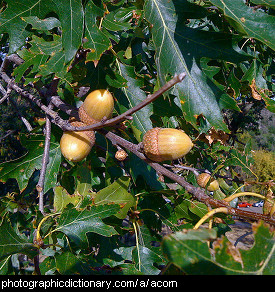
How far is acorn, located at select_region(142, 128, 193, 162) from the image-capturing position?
1065mm

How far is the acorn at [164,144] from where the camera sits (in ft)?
3.50

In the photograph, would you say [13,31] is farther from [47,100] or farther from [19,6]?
[47,100]

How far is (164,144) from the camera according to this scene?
1069mm

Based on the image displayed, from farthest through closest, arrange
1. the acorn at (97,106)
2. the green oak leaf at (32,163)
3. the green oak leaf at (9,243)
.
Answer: the green oak leaf at (32,163) → the acorn at (97,106) → the green oak leaf at (9,243)

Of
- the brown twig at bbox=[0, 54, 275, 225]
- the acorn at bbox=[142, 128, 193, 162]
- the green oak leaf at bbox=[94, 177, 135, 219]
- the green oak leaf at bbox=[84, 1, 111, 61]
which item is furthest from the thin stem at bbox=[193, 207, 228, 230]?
the green oak leaf at bbox=[84, 1, 111, 61]

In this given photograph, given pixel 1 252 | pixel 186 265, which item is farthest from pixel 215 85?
pixel 1 252

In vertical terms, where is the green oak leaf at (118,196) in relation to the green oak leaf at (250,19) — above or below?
below

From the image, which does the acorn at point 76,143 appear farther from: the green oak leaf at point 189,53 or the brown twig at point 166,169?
the green oak leaf at point 189,53

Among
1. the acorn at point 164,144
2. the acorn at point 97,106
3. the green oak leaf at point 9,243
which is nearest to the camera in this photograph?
the acorn at point 164,144

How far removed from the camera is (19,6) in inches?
52.2

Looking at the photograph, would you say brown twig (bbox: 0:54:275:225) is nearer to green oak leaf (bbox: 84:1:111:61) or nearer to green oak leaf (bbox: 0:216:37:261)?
green oak leaf (bbox: 84:1:111:61)

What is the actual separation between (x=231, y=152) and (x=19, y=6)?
→ 5.18 ft

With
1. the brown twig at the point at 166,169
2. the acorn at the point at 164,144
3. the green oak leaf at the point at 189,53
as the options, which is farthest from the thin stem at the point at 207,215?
the green oak leaf at the point at 189,53

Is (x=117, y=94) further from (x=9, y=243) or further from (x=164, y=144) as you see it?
(x=9, y=243)
